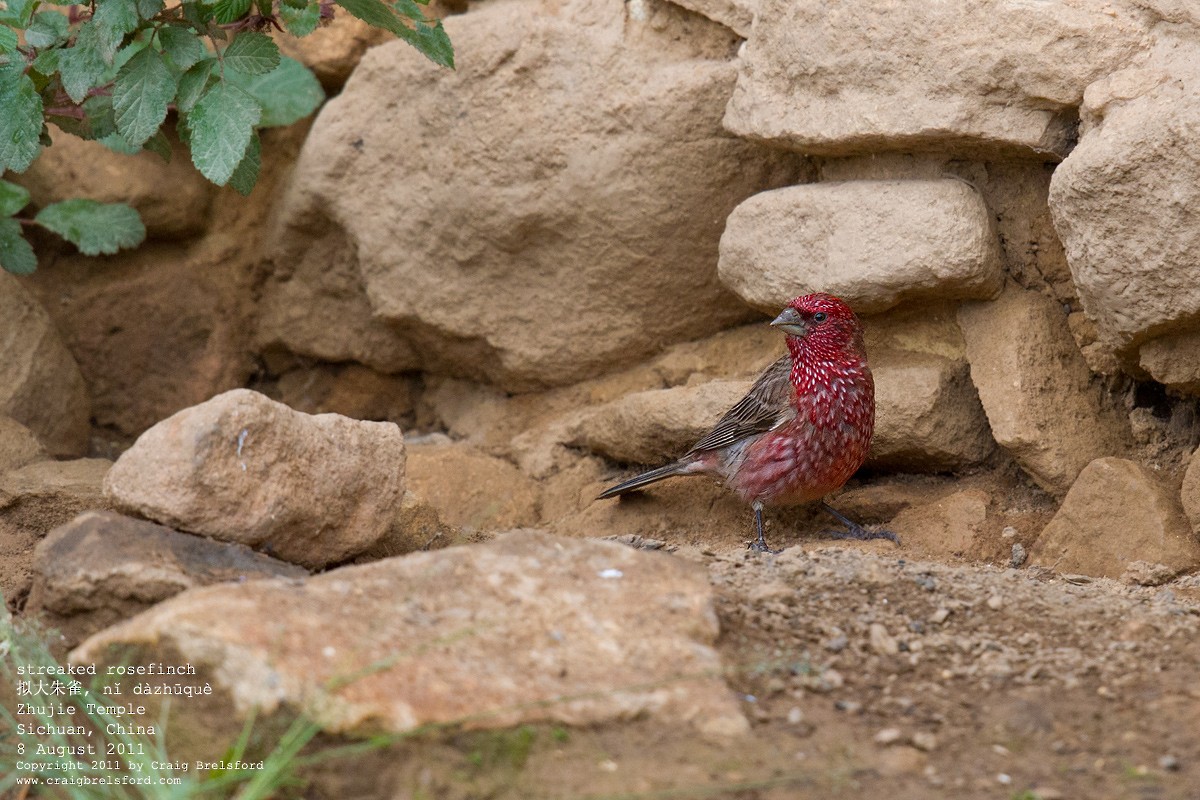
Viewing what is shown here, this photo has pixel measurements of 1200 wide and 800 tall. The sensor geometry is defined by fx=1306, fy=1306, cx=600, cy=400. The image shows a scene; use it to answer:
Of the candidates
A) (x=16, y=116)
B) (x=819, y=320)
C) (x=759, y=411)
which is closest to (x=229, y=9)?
(x=16, y=116)

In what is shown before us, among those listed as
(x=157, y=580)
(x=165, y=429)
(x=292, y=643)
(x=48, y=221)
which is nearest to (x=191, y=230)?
(x=48, y=221)

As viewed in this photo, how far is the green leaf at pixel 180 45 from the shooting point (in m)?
4.69

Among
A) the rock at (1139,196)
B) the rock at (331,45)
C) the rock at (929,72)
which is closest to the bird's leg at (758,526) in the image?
the rock at (929,72)

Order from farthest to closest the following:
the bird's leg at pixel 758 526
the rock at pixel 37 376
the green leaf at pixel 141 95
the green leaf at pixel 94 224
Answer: the green leaf at pixel 94 224 < the rock at pixel 37 376 < the bird's leg at pixel 758 526 < the green leaf at pixel 141 95

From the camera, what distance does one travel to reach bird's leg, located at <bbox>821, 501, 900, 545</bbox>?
17.4 feet

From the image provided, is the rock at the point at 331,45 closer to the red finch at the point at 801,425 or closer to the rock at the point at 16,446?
the rock at the point at 16,446

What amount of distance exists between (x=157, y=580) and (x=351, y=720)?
102 centimetres

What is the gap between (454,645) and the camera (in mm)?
3172

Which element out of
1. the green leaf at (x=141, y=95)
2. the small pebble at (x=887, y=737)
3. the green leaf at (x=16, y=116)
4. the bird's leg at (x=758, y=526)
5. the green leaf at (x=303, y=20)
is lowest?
the bird's leg at (x=758, y=526)

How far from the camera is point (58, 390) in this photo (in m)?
6.29

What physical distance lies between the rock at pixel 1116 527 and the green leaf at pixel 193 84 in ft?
11.6

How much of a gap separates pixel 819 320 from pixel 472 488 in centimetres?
182

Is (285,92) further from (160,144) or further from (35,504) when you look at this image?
(35,504)

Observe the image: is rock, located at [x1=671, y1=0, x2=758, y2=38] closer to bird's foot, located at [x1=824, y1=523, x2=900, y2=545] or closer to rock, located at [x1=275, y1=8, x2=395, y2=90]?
rock, located at [x1=275, y1=8, x2=395, y2=90]
